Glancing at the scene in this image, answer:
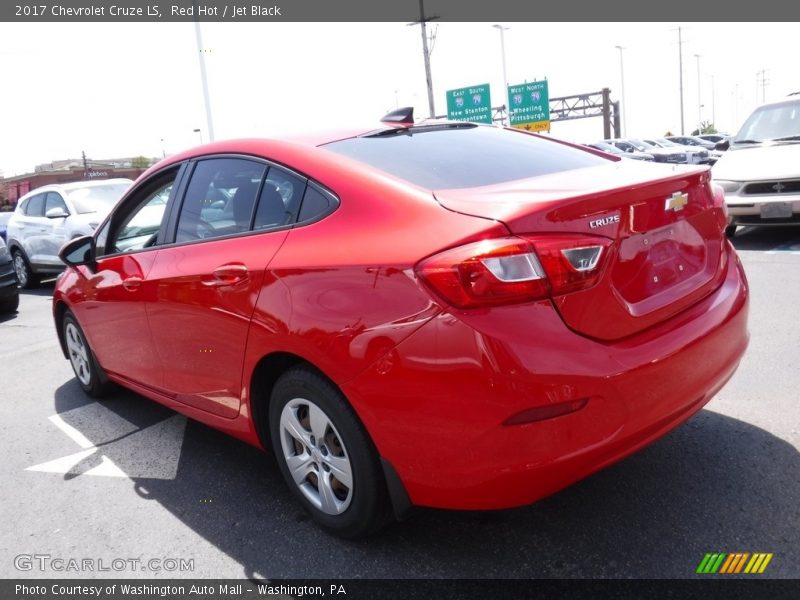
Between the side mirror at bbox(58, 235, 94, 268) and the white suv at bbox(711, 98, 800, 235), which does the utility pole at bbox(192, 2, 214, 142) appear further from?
the side mirror at bbox(58, 235, 94, 268)

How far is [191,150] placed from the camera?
3531 mm

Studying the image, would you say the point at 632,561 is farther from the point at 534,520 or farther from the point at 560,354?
the point at 560,354

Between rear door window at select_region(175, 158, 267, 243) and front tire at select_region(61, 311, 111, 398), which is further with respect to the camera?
front tire at select_region(61, 311, 111, 398)

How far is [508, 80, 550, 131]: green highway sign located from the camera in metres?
34.8

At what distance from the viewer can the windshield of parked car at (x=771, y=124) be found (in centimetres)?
892

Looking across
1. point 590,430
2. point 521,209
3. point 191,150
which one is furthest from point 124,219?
point 590,430

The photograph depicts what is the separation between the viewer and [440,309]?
7.03 feet

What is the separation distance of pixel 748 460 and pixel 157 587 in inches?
98.0

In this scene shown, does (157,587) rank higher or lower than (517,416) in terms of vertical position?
lower

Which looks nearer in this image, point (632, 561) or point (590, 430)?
point (590, 430)

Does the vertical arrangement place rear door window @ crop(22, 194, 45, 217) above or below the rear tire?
above

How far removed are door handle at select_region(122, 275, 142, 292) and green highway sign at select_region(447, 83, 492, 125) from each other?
32.7m

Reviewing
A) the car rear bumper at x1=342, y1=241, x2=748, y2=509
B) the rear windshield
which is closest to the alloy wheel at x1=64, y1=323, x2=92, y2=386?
the rear windshield

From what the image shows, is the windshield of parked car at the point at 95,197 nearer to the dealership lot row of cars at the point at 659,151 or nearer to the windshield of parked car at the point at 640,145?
the dealership lot row of cars at the point at 659,151
